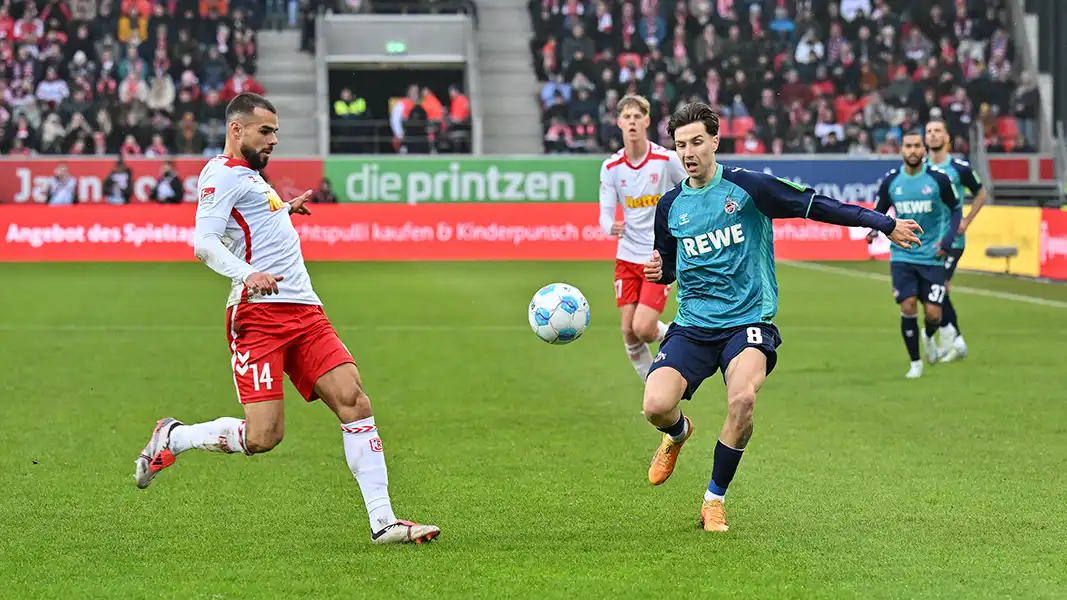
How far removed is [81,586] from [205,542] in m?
0.92

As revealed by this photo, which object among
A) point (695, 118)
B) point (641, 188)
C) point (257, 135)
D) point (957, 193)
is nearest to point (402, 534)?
point (257, 135)

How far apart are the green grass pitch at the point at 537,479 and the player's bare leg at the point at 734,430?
0.42ft

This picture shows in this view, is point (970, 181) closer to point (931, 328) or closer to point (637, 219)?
point (931, 328)

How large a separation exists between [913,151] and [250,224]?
870 cm

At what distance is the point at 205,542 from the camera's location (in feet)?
23.9

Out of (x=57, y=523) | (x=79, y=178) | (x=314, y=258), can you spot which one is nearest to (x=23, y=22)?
(x=79, y=178)

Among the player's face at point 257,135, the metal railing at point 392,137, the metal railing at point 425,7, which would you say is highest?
the metal railing at point 425,7

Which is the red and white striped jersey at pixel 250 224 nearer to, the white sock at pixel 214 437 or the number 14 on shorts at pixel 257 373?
the number 14 on shorts at pixel 257 373

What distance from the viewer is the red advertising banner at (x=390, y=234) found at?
3030cm

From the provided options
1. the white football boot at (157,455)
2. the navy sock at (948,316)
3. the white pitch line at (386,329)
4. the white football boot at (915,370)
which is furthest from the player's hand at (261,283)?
the white pitch line at (386,329)

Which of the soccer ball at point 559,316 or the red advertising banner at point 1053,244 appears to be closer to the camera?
the soccer ball at point 559,316

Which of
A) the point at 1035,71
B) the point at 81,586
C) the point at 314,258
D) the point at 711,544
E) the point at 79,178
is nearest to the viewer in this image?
the point at 81,586

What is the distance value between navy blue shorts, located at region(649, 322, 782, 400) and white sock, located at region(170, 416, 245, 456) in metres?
2.13

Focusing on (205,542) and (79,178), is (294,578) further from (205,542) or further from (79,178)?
(79,178)
